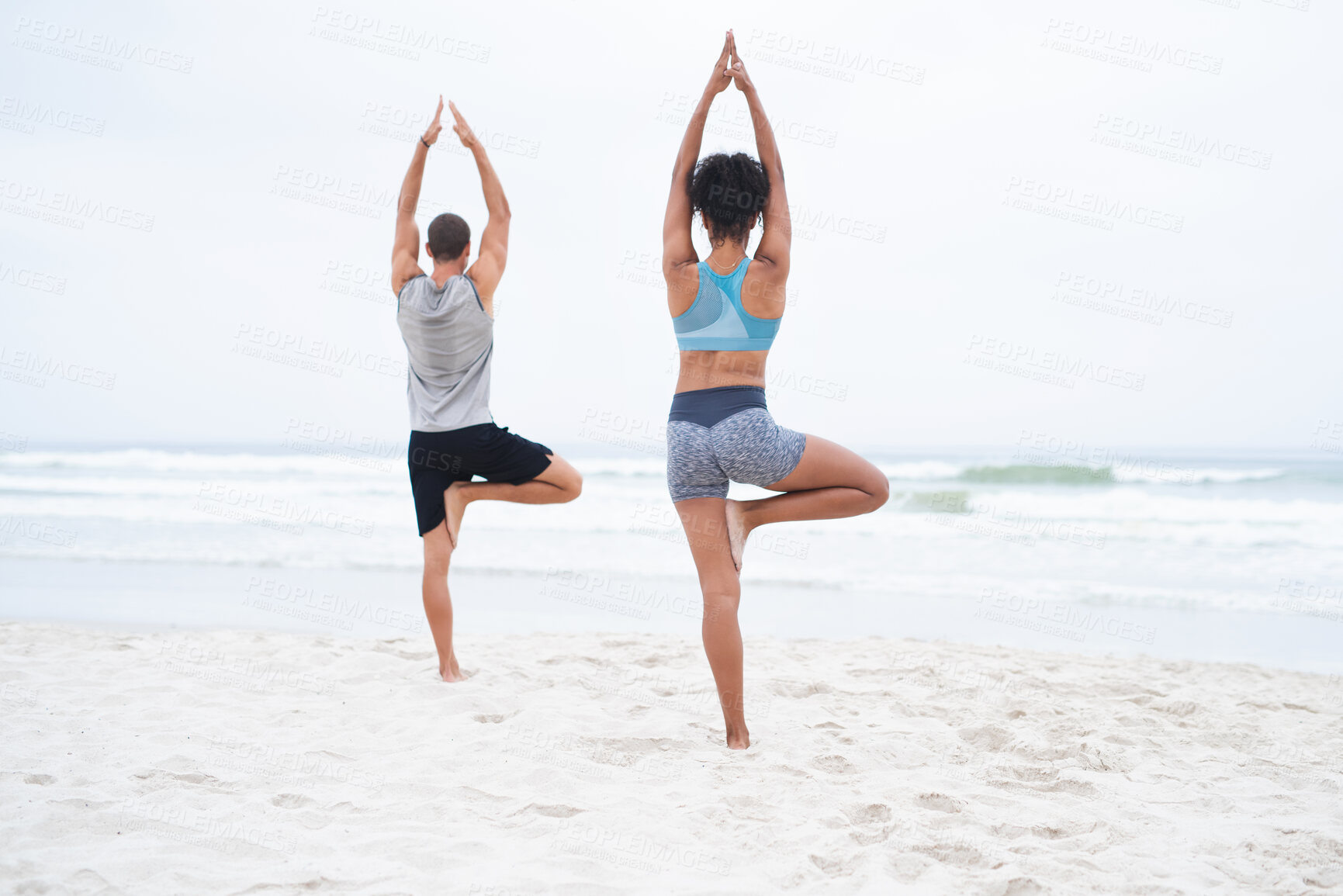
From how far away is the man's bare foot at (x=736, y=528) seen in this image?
10.0 feet

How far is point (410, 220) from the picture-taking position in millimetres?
4066

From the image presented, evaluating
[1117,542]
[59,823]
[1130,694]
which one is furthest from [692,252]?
[1117,542]

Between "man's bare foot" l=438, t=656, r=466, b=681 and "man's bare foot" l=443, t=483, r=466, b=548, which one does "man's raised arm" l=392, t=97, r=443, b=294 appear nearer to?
"man's bare foot" l=443, t=483, r=466, b=548

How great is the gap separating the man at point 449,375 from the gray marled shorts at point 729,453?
1.27 metres

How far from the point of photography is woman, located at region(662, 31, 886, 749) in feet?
9.65

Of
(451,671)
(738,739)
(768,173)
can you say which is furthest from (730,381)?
(451,671)

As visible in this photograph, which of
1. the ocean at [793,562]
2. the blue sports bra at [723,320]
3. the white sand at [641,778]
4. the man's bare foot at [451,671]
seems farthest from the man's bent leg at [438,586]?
the blue sports bra at [723,320]

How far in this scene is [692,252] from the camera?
3.02 m

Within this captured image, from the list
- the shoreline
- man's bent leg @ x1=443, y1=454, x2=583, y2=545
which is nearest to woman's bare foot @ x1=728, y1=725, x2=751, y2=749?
man's bent leg @ x1=443, y1=454, x2=583, y2=545

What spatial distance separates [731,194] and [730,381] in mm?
655

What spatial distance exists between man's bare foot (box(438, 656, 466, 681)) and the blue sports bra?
7.02 ft

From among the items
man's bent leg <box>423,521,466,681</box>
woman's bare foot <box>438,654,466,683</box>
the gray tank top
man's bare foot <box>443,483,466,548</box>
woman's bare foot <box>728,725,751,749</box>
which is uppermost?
the gray tank top

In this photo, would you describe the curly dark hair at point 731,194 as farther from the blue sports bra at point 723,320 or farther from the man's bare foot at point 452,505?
the man's bare foot at point 452,505

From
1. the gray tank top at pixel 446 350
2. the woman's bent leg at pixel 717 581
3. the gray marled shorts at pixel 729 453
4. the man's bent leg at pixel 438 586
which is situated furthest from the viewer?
the man's bent leg at pixel 438 586
